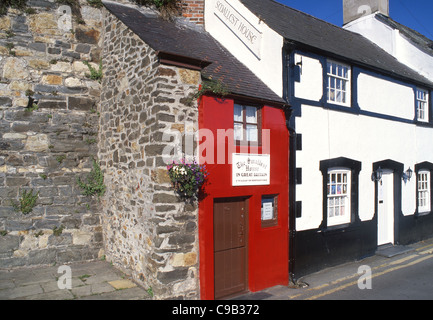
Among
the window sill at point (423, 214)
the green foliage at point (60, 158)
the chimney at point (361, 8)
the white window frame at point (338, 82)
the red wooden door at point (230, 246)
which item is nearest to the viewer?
the red wooden door at point (230, 246)

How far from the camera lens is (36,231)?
820 centimetres

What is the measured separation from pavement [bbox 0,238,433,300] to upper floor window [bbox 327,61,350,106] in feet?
15.7

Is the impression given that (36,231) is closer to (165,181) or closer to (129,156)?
(129,156)

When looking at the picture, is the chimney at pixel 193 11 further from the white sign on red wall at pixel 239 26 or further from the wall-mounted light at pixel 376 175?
the wall-mounted light at pixel 376 175

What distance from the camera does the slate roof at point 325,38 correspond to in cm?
974

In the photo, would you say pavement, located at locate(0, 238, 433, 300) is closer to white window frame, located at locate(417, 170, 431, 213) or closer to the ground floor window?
the ground floor window

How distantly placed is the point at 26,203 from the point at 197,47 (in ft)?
17.9

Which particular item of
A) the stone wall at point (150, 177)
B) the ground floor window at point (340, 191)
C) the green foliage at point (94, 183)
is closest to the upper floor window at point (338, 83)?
the ground floor window at point (340, 191)

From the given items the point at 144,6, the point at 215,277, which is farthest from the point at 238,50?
the point at 215,277

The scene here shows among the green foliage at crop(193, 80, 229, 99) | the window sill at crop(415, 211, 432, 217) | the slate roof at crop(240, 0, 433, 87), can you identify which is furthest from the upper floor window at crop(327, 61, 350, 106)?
the window sill at crop(415, 211, 432, 217)

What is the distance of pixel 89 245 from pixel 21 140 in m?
3.06

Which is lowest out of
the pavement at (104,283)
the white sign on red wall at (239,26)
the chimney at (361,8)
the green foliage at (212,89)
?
the pavement at (104,283)

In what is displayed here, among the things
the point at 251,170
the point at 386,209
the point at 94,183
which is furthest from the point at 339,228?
the point at 94,183
